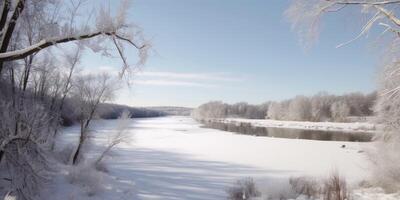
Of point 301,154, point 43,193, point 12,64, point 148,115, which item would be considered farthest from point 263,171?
point 148,115

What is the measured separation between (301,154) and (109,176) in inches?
570

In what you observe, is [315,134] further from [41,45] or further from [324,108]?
[324,108]

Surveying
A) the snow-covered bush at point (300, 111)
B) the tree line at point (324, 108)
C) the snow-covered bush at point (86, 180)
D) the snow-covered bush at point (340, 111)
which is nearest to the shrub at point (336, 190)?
the snow-covered bush at point (86, 180)

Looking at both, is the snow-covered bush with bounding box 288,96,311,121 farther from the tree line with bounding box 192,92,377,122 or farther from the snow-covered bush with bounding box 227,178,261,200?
the snow-covered bush with bounding box 227,178,261,200

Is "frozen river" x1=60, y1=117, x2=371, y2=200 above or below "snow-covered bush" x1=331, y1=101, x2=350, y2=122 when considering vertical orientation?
below

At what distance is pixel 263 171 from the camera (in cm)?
1942

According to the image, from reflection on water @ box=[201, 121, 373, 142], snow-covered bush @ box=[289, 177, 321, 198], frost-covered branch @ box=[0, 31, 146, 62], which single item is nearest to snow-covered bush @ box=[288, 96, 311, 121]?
reflection on water @ box=[201, 121, 373, 142]

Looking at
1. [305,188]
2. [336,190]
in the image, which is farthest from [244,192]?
[336,190]

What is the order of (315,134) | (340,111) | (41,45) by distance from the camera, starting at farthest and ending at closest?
(340,111) → (315,134) → (41,45)

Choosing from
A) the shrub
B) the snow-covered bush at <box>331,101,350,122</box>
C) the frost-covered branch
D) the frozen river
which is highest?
the snow-covered bush at <box>331,101,350,122</box>

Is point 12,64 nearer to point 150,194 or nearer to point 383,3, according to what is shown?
point 150,194

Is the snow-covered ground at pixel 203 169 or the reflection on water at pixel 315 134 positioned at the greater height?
the reflection on water at pixel 315 134

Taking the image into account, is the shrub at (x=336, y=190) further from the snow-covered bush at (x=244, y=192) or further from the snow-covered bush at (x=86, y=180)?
the snow-covered bush at (x=86, y=180)

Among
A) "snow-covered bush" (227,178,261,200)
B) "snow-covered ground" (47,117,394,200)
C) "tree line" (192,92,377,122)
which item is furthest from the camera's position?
"tree line" (192,92,377,122)
